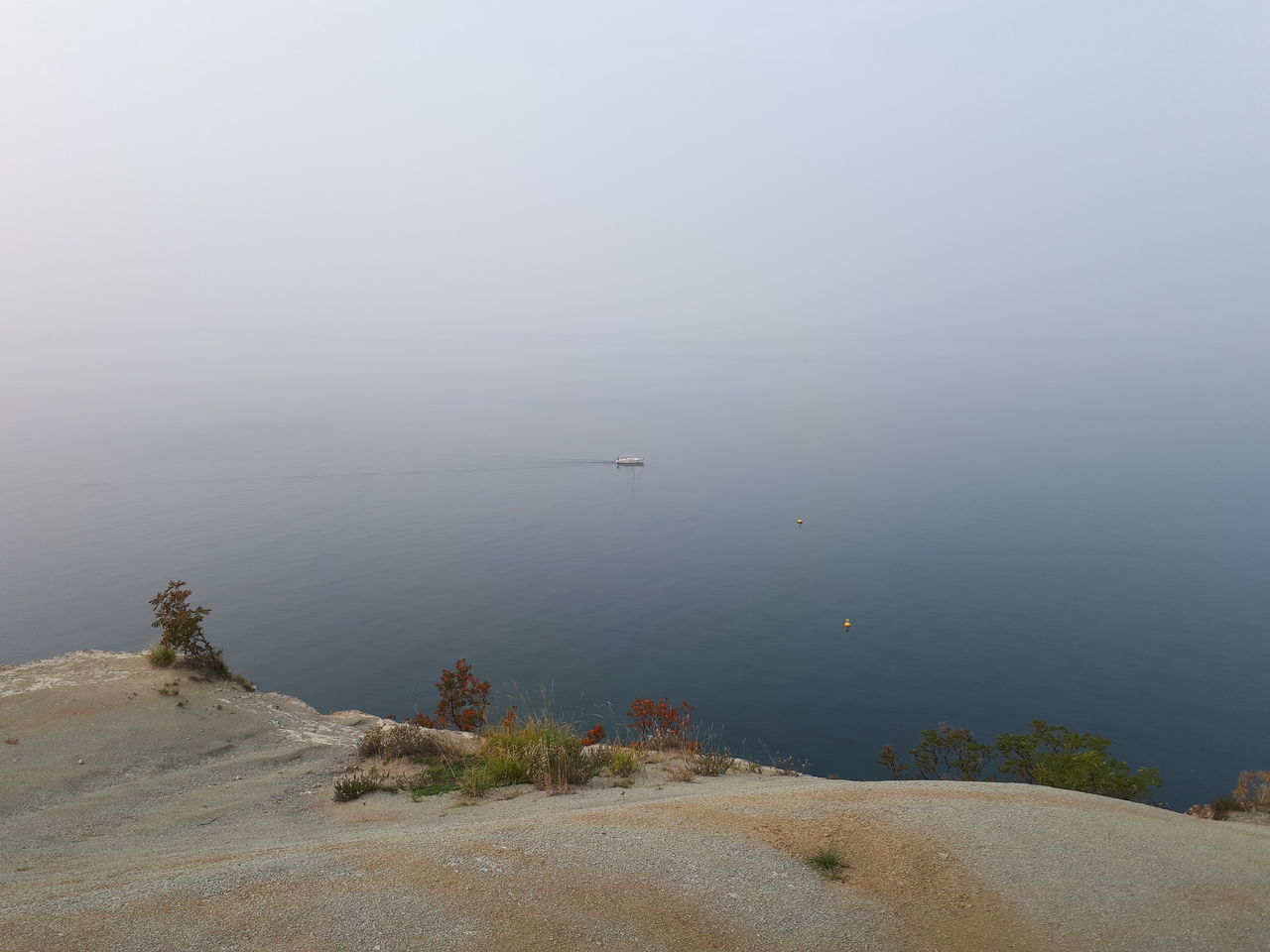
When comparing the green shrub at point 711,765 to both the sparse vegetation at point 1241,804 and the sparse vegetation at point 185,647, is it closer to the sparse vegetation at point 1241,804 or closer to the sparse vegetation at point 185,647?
the sparse vegetation at point 1241,804

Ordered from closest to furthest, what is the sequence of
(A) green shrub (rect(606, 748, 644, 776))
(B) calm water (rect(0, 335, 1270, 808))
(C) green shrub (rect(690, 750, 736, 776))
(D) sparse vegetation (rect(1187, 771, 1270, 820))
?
(A) green shrub (rect(606, 748, 644, 776)), (C) green shrub (rect(690, 750, 736, 776)), (D) sparse vegetation (rect(1187, 771, 1270, 820)), (B) calm water (rect(0, 335, 1270, 808))

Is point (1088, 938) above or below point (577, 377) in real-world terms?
below

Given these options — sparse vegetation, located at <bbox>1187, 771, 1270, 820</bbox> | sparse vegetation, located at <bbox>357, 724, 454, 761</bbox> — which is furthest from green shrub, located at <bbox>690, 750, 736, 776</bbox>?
sparse vegetation, located at <bbox>1187, 771, 1270, 820</bbox>

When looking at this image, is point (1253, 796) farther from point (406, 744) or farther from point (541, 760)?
point (406, 744)

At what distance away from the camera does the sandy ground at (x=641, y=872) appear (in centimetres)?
540

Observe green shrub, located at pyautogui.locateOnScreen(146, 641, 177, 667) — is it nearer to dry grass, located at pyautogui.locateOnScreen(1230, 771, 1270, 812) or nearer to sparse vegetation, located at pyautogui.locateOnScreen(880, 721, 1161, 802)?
sparse vegetation, located at pyautogui.locateOnScreen(880, 721, 1161, 802)

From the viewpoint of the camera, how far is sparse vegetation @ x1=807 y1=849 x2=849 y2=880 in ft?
21.1

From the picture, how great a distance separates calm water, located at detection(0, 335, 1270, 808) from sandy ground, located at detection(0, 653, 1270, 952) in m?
17.7

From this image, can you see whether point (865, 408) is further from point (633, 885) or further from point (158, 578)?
point (633, 885)

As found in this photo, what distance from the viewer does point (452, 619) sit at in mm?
Result: 36312

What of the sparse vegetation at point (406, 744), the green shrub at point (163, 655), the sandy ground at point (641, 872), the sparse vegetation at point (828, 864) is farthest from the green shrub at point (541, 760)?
the green shrub at point (163, 655)

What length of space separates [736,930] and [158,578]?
4377cm

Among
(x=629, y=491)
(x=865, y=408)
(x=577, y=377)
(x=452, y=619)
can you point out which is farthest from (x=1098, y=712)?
(x=577, y=377)

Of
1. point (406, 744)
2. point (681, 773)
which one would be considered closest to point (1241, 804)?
point (681, 773)
